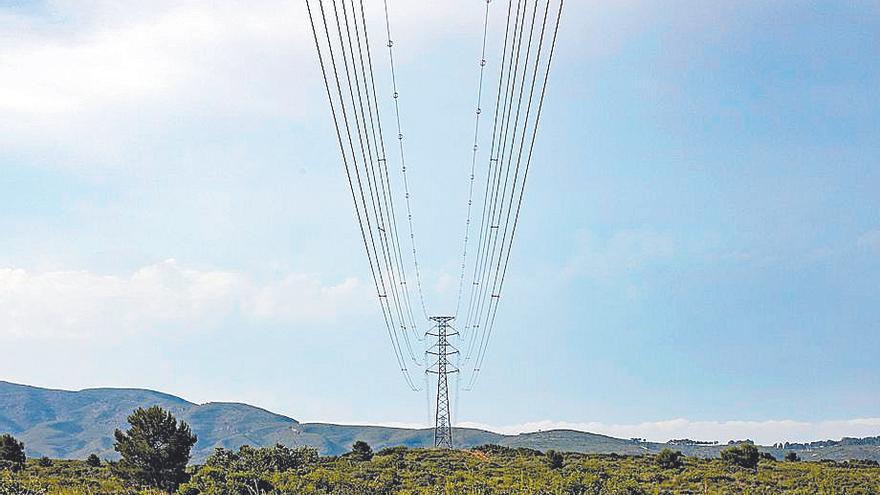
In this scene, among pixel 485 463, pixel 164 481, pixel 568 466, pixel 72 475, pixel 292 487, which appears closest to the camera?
pixel 292 487

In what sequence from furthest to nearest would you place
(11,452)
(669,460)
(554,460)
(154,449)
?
(554,460)
(669,460)
(11,452)
(154,449)

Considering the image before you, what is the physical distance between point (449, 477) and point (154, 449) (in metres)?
19.5

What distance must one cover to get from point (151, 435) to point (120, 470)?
3.00 metres

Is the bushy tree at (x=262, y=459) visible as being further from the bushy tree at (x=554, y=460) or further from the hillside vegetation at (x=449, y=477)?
the bushy tree at (x=554, y=460)

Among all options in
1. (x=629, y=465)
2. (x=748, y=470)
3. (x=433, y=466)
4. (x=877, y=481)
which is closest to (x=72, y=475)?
(x=433, y=466)

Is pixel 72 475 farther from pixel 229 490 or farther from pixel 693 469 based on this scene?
pixel 693 469

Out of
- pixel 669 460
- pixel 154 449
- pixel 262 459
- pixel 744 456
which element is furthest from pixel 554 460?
pixel 154 449

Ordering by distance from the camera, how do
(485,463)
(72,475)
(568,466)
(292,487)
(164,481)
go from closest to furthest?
(292,487) < (164,481) < (72,475) < (568,466) < (485,463)

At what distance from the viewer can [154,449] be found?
5975cm

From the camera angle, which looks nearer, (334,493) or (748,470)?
(334,493)

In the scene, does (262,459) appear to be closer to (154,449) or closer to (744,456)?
(154,449)

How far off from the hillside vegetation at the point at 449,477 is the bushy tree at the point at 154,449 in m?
1.70

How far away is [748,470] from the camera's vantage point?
6900cm

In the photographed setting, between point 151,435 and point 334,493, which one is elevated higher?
point 151,435
